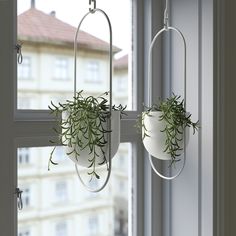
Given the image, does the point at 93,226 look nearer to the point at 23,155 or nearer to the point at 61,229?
the point at 61,229

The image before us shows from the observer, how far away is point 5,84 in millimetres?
1094

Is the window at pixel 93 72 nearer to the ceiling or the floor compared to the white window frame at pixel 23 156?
nearer to the ceiling

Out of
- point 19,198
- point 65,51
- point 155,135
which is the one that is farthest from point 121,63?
point 19,198

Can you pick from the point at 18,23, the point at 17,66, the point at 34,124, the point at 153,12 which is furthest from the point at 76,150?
the point at 153,12

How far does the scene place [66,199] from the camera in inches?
50.6

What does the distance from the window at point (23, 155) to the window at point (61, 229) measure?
24 centimetres

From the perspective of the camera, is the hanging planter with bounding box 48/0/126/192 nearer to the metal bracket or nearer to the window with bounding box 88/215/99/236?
the metal bracket

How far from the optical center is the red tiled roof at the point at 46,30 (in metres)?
Answer: 1.19

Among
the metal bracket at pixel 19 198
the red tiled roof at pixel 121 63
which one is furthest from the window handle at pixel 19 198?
the red tiled roof at pixel 121 63

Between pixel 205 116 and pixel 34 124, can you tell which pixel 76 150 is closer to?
pixel 34 124

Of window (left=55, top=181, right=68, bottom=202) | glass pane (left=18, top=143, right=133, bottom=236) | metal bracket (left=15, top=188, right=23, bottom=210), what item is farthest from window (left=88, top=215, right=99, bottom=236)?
metal bracket (left=15, top=188, right=23, bottom=210)

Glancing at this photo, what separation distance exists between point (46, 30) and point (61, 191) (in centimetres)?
50

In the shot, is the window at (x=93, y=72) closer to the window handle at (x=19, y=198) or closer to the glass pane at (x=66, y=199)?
the glass pane at (x=66, y=199)
